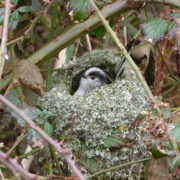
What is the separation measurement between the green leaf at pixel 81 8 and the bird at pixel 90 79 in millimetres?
1030

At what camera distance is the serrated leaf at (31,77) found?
1728 mm

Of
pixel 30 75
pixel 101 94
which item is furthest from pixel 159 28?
pixel 101 94

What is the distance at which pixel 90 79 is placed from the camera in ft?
8.87

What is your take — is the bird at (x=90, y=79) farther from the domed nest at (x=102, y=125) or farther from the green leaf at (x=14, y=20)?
the green leaf at (x=14, y=20)

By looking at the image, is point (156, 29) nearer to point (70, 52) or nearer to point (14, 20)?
point (14, 20)

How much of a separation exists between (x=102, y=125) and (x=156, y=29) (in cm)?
62

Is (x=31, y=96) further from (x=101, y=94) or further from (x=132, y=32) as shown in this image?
(x=132, y=32)

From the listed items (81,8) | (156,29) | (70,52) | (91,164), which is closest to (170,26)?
(156,29)

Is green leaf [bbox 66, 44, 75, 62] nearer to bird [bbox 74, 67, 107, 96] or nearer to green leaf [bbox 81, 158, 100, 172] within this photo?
bird [bbox 74, 67, 107, 96]

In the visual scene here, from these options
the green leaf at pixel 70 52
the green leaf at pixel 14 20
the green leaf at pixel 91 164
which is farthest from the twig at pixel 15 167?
the green leaf at pixel 70 52

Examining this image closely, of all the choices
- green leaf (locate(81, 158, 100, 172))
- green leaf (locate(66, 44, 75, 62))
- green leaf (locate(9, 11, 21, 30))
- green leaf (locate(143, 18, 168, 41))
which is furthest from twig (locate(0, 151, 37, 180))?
green leaf (locate(66, 44, 75, 62))

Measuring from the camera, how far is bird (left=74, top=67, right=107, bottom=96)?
269cm

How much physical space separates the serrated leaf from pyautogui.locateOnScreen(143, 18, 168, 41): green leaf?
492 millimetres

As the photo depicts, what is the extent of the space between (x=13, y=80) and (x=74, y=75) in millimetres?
1033
